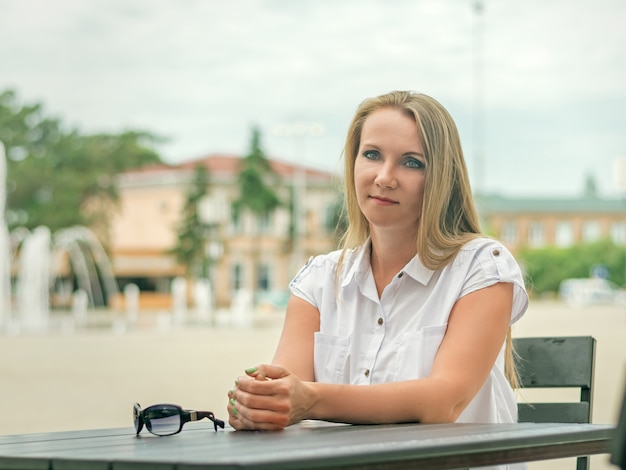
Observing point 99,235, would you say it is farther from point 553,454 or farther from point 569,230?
point 553,454

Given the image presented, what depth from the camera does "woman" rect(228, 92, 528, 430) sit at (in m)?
2.54

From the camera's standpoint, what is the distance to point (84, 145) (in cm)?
5919

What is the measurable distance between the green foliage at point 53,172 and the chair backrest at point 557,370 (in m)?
53.2

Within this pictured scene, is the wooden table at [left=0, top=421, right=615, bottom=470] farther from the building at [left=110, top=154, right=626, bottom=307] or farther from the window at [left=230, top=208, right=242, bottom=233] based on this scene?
the window at [left=230, top=208, right=242, bottom=233]

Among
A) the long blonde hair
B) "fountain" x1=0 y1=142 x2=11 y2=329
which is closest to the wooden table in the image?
the long blonde hair

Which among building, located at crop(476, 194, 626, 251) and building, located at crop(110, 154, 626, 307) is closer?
building, located at crop(110, 154, 626, 307)

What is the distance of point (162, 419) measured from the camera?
2.12m

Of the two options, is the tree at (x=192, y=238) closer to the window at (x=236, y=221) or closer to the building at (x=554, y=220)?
the window at (x=236, y=221)

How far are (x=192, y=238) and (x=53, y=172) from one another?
8146 mm

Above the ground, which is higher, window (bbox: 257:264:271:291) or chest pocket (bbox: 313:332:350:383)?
chest pocket (bbox: 313:332:350:383)

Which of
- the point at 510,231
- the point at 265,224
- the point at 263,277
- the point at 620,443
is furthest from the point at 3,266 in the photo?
the point at 510,231

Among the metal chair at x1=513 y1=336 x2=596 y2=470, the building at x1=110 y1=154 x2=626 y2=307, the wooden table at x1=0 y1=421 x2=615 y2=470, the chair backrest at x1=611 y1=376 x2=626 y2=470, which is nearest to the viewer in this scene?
the chair backrest at x1=611 y1=376 x2=626 y2=470

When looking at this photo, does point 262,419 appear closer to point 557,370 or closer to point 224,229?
point 557,370

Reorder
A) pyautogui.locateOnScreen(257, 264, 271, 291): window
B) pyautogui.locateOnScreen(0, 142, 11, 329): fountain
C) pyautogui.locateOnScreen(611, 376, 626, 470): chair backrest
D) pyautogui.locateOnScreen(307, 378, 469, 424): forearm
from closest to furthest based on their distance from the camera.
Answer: pyautogui.locateOnScreen(611, 376, 626, 470): chair backrest
pyautogui.locateOnScreen(307, 378, 469, 424): forearm
pyautogui.locateOnScreen(0, 142, 11, 329): fountain
pyautogui.locateOnScreen(257, 264, 271, 291): window
